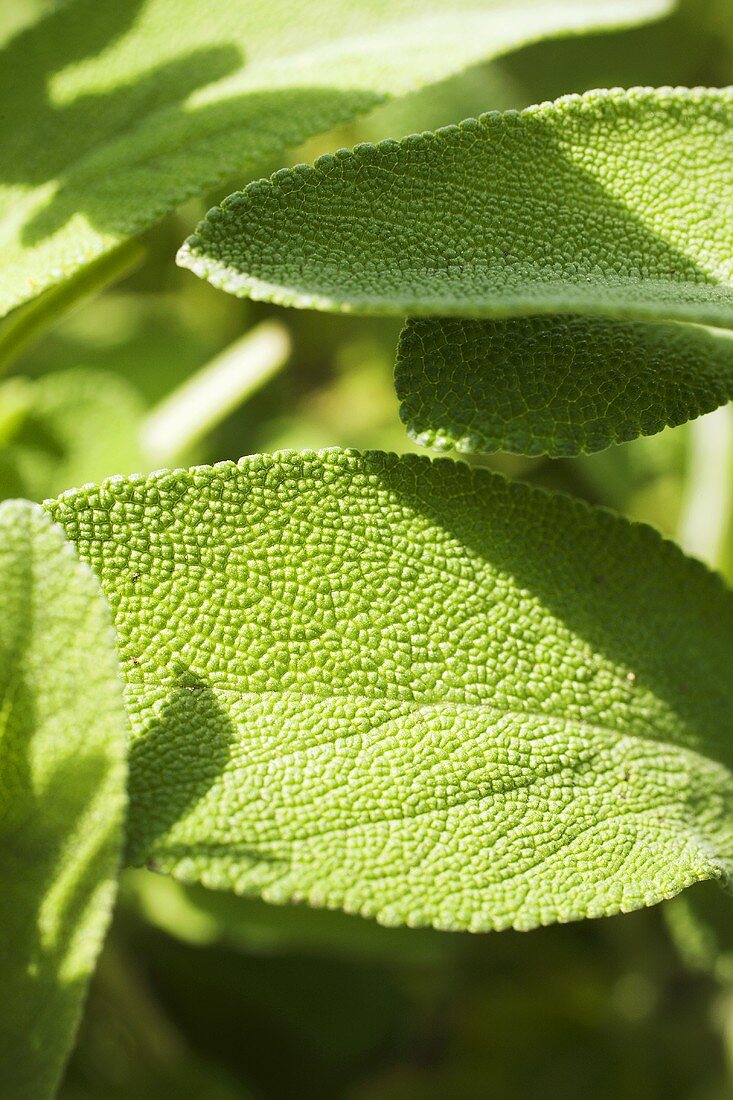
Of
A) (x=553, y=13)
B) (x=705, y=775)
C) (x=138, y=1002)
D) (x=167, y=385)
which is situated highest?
(x=553, y=13)

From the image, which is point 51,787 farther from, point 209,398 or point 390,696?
point 209,398

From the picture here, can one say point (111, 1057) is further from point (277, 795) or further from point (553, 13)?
point (553, 13)

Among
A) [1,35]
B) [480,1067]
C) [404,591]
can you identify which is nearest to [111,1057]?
[480,1067]

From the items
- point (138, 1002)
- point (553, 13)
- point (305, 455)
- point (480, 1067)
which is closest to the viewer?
point (305, 455)

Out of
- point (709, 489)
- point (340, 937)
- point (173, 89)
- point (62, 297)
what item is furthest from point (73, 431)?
point (709, 489)

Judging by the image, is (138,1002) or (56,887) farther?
(138,1002)

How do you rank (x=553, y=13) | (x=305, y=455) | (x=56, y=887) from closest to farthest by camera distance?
1. (x=56, y=887)
2. (x=305, y=455)
3. (x=553, y=13)

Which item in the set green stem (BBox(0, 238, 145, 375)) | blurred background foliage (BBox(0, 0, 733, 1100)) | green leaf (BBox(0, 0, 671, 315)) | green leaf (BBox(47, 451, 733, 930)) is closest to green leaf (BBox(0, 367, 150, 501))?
blurred background foliage (BBox(0, 0, 733, 1100))
